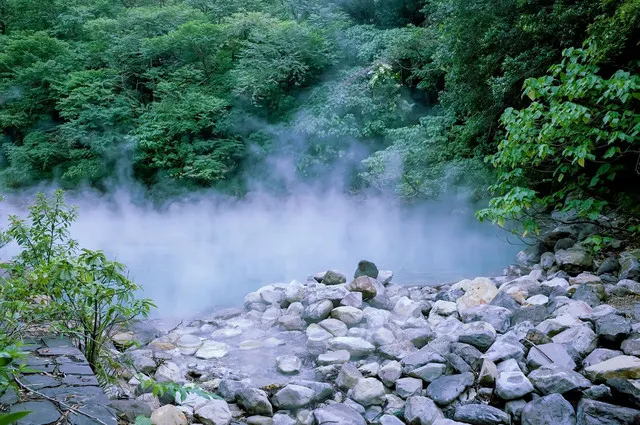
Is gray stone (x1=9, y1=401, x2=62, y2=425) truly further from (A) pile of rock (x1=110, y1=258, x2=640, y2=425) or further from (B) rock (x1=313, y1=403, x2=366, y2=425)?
(B) rock (x1=313, y1=403, x2=366, y2=425)

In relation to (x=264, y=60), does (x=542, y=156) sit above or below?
below

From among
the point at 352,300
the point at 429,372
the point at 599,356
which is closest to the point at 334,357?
the point at 429,372

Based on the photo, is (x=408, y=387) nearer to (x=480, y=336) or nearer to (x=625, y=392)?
(x=480, y=336)

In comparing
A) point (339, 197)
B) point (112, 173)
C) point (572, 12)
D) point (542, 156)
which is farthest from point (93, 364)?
point (112, 173)

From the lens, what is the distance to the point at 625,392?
2416mm

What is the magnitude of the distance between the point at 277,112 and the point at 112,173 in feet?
12.8

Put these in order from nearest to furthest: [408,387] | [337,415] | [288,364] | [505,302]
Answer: [337,415] < [408,387] < [288,364] < [505,302]

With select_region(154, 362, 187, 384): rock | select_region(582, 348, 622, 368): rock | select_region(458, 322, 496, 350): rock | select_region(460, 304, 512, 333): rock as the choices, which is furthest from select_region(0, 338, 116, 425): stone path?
select_region(460, 304, 512, 333): rock

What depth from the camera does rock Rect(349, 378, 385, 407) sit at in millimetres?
2828

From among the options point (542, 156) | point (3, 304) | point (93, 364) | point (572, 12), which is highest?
point (572, 12)

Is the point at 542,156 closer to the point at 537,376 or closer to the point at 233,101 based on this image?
the point at 537,376

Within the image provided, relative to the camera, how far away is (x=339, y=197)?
384 inches

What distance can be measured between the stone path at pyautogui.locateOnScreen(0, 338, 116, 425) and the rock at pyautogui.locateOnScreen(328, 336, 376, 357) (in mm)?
1789

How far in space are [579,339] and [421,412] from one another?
1142 millimetres
